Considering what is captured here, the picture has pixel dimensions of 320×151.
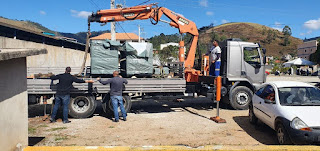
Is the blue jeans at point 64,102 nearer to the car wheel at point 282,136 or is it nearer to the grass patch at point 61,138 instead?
the grass patch at point 61,138

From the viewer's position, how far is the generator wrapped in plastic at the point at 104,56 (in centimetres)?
845

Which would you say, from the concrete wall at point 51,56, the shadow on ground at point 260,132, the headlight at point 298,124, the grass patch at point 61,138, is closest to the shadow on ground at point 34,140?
the grass patch at point 61,138

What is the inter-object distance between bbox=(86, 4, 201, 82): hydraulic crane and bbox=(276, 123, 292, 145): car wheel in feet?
14.8

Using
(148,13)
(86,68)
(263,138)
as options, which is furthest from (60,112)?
(263,138)

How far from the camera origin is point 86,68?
9.96 meters

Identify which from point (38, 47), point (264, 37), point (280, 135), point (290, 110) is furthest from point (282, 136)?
point (264, 37)

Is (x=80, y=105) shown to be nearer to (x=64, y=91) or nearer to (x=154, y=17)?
(x=64, y=91)

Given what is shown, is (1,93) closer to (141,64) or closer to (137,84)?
A: (137,84)

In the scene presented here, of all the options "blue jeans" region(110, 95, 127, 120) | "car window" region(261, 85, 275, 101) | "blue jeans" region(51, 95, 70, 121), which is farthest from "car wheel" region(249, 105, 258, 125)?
"blue jeans" region(51, 95, 70, 121)

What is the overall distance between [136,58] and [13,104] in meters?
5.22

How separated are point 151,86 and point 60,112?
136 inches

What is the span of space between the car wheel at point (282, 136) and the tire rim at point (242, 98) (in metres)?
4.04

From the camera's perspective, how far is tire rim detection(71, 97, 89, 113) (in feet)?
26.6

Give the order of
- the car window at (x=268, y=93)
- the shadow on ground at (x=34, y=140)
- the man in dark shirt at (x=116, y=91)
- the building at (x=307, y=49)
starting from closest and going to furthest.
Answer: the shadow on ground at (x=34, y=140)
the car window at (x=268, y=93)
the man in dark shirt at (x=116, y=91)
the building at (x=307, y=49)
